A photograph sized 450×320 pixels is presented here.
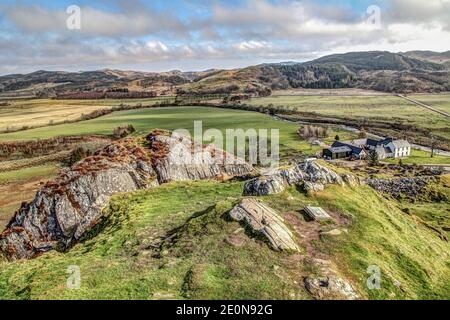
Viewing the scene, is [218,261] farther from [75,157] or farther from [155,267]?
[75,157]

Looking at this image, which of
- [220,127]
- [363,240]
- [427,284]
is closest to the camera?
[427,284]

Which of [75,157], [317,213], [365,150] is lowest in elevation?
[365,150]

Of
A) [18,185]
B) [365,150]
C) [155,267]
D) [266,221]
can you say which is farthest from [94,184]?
[365,150]

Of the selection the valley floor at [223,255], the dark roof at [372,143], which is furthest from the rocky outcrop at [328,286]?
the dark roof at [372,143]

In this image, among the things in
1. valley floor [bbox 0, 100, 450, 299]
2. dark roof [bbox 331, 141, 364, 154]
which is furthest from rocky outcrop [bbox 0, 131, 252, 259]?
dark roof [bbox 331, 141, 364, 154]

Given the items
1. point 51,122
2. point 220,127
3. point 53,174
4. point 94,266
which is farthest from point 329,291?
point 51,122

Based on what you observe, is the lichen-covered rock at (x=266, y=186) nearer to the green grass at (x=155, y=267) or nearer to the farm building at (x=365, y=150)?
the green grass at (x=155, y=267)

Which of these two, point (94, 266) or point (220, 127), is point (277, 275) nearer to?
point (94, 266)

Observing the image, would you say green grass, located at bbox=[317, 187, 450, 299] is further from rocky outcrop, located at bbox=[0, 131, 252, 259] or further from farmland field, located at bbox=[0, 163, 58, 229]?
farmland field, located at bbox=[0, 163, 58, 229]
